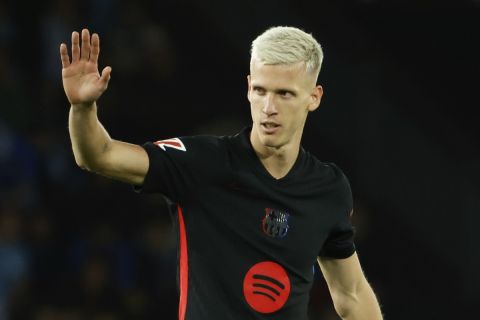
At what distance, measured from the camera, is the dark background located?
8.15 meters

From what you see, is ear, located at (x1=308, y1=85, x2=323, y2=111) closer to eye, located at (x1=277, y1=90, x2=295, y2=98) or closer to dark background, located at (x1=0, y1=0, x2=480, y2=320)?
eye, located at (x1=277, y1=90, x2=295, y2=98)

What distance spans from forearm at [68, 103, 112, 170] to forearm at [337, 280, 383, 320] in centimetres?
143

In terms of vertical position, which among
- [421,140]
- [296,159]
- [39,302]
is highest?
[296,159]

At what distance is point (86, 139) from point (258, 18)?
748 centimetres

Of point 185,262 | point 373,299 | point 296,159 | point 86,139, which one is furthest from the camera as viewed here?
point 373,299

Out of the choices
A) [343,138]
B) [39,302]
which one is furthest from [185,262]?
[343,138]

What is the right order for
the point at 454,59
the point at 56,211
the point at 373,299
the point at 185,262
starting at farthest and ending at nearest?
the point at 454,59 → the point at 56,211 → the point at 373,299 → the point at 185,262

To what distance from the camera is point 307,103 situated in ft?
13.0

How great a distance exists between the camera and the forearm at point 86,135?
332 cm

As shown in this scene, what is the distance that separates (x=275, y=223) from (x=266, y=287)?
239mm

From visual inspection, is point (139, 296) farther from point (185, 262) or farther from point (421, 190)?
point (185, 262)

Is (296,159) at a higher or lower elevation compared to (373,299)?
higher

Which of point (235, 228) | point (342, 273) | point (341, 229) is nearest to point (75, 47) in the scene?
point (235, 228)

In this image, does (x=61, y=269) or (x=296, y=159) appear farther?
(x=61, y=269)
